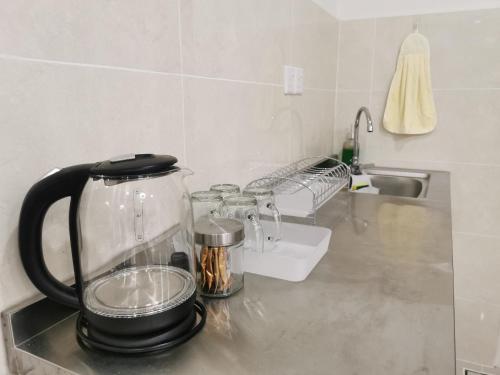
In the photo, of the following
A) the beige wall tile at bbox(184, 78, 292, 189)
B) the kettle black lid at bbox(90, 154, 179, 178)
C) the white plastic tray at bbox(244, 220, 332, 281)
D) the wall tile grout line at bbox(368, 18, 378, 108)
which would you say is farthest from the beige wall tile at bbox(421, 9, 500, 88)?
the kettle black lid at bbox(90, 154, 179, 178)

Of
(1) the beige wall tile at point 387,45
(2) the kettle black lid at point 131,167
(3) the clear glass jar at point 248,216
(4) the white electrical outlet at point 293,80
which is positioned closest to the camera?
(2) the kettle black lid at point 131,167

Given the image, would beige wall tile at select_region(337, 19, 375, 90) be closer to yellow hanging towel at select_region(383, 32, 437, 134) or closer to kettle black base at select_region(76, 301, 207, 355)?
yellow hanging towel at select_region(383, 32, 437, 134)

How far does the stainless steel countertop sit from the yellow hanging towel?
956mm

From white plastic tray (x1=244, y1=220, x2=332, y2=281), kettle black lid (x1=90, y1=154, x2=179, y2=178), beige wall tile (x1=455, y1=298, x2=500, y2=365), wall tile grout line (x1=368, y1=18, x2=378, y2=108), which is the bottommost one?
beige wall tile (x1=455, y1=298, x2=500, y2=365)

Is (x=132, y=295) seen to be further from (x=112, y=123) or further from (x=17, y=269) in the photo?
(x=112, y=123)

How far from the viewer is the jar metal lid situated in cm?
65

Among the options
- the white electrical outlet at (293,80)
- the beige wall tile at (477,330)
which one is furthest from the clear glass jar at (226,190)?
the beige wall tile at (477,330)

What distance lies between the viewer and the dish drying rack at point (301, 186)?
3.43ft

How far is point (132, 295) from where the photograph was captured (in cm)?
56

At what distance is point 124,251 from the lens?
63 cm

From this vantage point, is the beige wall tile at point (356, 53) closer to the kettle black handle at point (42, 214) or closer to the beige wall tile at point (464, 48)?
the beige wall tile at point (464, 48)

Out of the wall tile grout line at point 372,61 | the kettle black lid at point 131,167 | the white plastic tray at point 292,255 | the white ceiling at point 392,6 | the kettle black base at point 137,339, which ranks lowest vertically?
the kettle black base at point 137,339

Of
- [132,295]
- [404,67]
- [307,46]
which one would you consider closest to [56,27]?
[132,295]

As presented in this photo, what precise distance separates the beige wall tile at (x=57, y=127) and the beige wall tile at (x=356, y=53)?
1.32 m
